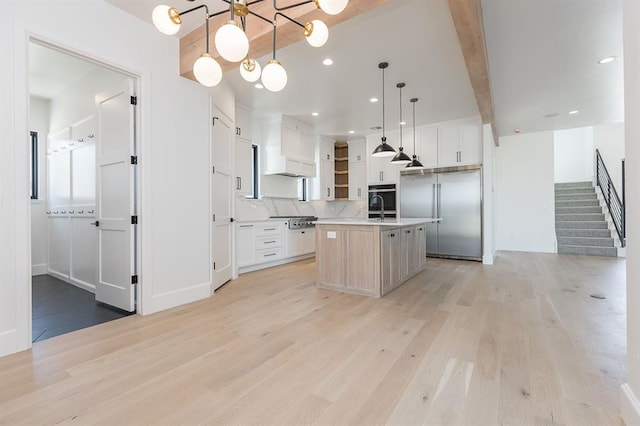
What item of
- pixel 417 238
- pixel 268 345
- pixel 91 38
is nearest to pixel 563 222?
pixel 417 238

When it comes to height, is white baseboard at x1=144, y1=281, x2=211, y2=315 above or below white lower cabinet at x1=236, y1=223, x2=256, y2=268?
below

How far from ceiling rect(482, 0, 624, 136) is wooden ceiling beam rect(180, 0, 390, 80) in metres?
1.21

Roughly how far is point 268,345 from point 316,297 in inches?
49.6

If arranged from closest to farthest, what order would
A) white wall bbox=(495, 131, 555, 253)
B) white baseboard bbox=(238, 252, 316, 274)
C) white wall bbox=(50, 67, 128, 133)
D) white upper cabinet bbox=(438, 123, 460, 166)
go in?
white wall bbox=(50, 67, 128, 133)
white baseboard bbox=(238, 252, 316, 274)
white upper cabinet bbox=(438, 123, 460, 166)
white wall bbox=(495, 131, 555, 253)

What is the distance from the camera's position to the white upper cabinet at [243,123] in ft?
16.2

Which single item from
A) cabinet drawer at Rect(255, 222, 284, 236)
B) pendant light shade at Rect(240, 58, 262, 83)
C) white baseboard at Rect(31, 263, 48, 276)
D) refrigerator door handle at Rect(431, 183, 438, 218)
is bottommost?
white baseboard at Rect(31, 263, 48, 276)

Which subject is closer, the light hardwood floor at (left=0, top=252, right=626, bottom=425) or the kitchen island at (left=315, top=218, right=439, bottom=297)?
the light hardwood floor at (left=0, top=252, right=626, bottom=425)

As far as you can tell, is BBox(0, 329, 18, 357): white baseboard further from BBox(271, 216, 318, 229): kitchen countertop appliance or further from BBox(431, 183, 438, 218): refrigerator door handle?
BBox(431, 183, 438, 218): refrigerator door handle

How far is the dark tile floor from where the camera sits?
101 inches

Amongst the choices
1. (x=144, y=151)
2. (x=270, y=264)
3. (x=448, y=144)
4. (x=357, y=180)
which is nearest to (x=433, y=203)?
(x=448, y=144)

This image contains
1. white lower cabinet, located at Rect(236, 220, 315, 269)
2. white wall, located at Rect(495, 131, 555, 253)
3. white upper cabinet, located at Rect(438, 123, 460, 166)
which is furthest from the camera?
white wall, located at Rect(495, 131, 555, 253)

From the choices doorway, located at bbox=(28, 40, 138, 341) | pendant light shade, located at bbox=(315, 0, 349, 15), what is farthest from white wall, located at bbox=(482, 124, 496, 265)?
doorway, located at bbox=(28, 40, 138, 341)

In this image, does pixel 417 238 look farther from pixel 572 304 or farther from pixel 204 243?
pixel 204 243

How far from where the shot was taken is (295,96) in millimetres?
4586
